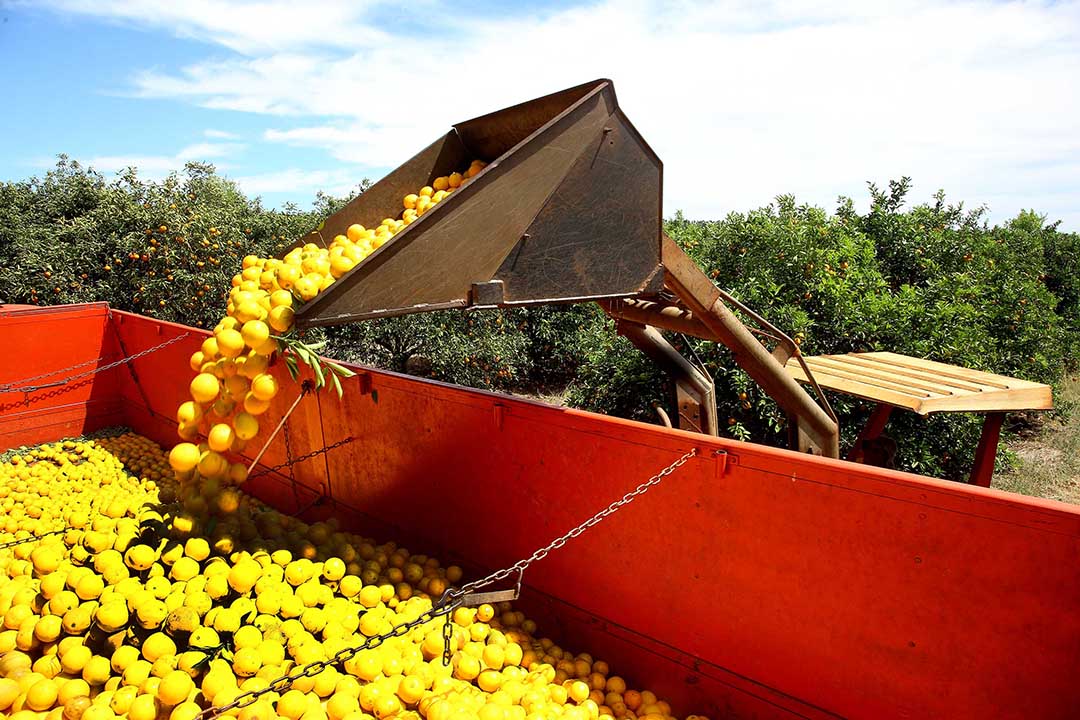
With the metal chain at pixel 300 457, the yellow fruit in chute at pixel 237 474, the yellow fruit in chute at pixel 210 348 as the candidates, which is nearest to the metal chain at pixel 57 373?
the metal chain at pixel 300 457

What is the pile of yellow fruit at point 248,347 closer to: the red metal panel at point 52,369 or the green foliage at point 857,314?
the green foliage at point 857,314

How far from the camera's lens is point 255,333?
250 cm

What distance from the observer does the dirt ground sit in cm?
604

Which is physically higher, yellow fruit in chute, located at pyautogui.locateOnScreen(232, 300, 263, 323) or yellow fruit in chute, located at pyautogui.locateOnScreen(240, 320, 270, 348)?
yellow fruit in chute, located at pyautogui.locateOnScreen(232, 300, 263, 323)

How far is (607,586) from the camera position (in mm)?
3029

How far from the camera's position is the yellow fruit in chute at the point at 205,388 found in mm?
2680

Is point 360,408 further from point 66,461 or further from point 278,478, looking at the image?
point 66,461

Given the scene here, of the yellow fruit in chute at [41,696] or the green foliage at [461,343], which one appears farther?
the green foliage at [461,343]

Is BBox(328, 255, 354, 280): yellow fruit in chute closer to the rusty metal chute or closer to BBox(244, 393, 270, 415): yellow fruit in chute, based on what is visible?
the rusty metal chute

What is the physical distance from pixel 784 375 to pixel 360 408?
262 centimetres

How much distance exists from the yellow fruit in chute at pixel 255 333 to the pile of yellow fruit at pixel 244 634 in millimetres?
968

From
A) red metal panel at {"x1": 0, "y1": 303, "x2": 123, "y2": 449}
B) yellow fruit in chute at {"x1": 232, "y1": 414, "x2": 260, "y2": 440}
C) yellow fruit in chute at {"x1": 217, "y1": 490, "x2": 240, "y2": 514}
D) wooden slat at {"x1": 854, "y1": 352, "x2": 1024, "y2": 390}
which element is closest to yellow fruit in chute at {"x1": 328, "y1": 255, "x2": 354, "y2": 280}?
yellow fruit in chute at {"x1": 232, "y1": 414, "x2": 260, "y2": 440}

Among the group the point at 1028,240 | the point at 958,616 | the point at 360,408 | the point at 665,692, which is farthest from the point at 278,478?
the point at 1028,240

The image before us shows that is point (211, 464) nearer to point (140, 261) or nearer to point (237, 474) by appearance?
point (237, 474)
